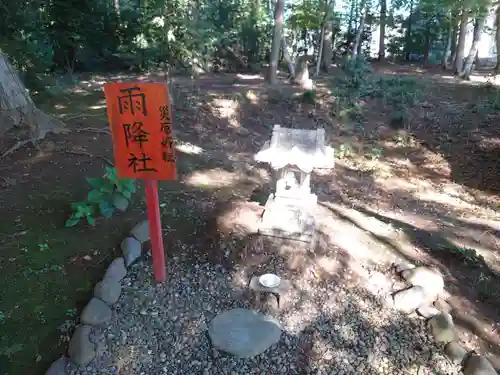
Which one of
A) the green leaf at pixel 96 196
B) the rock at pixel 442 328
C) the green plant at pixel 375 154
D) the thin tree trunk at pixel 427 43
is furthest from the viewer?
the thin tree trunk at pixel 427 43

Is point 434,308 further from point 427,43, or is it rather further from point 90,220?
point 427,43

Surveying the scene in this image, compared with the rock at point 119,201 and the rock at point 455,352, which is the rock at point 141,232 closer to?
the rock at point 119,201

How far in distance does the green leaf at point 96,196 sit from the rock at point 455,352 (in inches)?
165

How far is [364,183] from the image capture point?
8.05 m

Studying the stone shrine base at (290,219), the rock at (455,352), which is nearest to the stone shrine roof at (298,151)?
the stone shrine base at (290,219)

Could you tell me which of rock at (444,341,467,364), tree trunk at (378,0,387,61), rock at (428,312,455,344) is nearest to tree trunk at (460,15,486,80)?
tree trunk at (378,0,387,61)

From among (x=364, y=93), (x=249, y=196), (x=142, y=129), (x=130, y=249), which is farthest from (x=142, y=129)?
(x=364, y=93)

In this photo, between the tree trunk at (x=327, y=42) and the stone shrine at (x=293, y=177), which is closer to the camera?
the stone shrine at (x=293, y=177)

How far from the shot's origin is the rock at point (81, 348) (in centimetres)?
317

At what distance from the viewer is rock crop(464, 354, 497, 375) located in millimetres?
3203

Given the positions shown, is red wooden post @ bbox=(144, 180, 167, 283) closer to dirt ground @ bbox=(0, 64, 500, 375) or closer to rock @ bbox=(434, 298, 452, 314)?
dirt ground @ bbox=(0, 64, 500, 375)

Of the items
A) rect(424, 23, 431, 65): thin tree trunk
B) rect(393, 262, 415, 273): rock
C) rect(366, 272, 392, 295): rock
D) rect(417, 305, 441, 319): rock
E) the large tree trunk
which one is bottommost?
rect(417, 305, 441, 319): rock

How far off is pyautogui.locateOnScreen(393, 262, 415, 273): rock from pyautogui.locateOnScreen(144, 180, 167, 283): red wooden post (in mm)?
2729

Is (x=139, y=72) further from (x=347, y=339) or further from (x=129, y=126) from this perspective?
(x=347, y=339)
